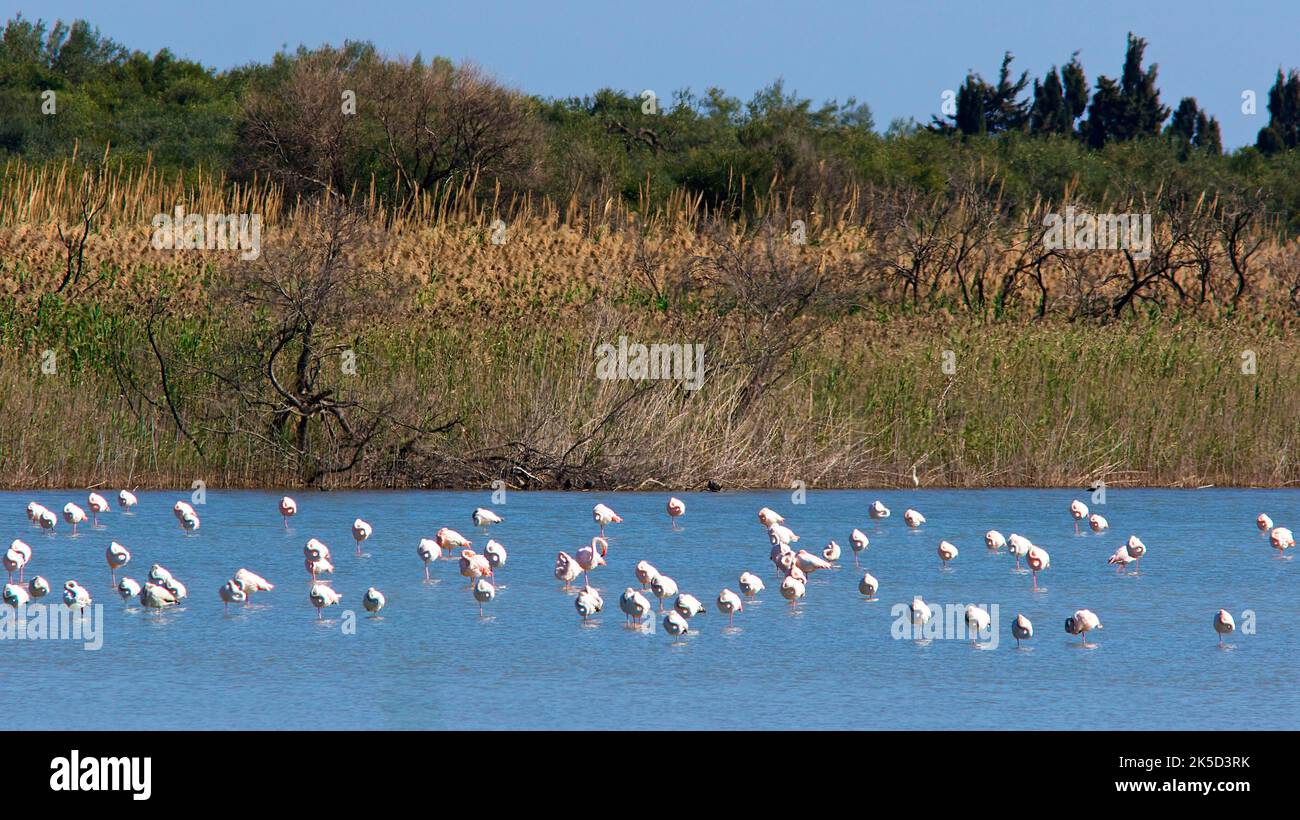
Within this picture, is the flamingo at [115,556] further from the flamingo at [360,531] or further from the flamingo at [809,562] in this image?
the flamingo at [809,562]

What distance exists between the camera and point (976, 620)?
27.1 ft

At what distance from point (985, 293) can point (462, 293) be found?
24.3 ft

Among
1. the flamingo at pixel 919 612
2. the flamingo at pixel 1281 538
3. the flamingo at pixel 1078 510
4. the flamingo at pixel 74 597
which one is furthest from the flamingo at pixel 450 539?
the flamingo at pixel 1281 538

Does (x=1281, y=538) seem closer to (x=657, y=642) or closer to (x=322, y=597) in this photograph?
(x=657, y=642)

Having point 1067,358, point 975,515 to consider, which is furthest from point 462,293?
point 975,515

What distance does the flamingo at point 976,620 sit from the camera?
27.2 feet

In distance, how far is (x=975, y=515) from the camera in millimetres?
13188

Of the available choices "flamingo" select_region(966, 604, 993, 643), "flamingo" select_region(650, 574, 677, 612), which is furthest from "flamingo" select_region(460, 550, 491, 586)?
"flamingo" select_region(966, 604, 993, 643)

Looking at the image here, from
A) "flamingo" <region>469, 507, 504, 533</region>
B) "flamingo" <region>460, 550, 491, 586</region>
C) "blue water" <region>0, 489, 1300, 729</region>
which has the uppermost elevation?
"flamingo" <region>469, 507, 504, 533</region>

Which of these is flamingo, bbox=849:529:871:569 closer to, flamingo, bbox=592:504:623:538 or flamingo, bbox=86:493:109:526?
flamingo, bbox=592:504:623:538

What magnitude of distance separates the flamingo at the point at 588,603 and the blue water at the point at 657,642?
9 centimetres

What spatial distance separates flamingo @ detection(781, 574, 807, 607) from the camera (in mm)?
9117

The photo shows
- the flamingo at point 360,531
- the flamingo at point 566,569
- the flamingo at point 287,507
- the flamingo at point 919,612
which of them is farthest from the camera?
the flamingo at point 287,507
